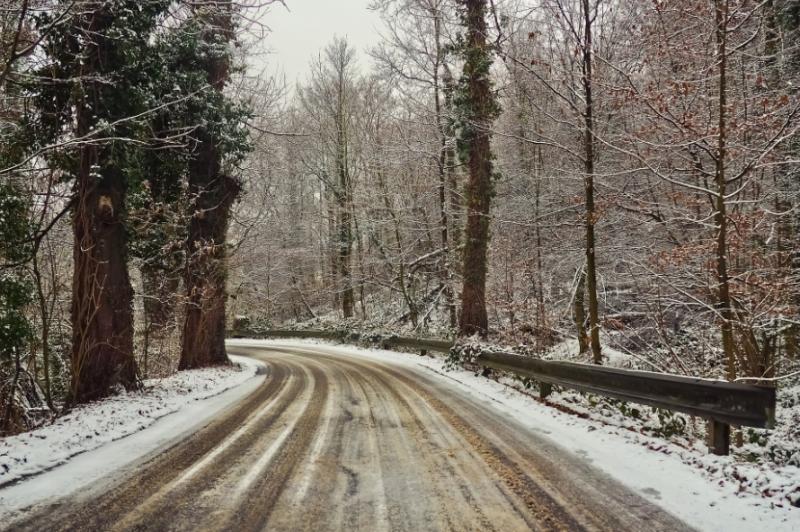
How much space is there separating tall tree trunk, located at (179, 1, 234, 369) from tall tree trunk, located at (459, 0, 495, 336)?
762cm

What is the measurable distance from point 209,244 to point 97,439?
8.73 m

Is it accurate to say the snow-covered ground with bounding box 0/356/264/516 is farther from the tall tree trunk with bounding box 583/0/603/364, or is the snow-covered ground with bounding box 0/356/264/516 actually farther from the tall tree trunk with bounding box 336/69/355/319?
the tall tree trunk with bounding box 336/69/355/319

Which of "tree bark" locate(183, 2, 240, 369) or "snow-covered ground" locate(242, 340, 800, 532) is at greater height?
"tree bark" locate(183, 2, 240, 369)

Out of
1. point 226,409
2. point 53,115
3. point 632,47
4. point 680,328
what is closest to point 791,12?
point 632,47

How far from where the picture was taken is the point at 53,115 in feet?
27.6

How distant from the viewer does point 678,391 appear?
538cm

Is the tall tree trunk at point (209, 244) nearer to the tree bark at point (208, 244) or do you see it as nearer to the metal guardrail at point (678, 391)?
the tree bark at point (208, 244)

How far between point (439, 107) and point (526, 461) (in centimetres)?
1790

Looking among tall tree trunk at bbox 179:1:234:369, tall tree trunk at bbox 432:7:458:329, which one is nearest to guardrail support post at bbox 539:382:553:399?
tall tree trunk at bbox 179:1:234:369

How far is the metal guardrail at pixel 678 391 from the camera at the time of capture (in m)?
4.52

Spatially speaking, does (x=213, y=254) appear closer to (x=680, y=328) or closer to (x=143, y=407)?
(x=143, y=407)

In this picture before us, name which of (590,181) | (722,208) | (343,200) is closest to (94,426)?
(722,208)

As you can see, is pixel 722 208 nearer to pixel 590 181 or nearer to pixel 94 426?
pixel 590 181

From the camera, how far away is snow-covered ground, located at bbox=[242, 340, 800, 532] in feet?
11.7
